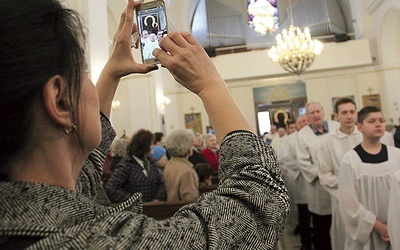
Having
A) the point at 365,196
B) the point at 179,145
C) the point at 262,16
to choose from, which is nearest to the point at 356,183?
the point at 365,196

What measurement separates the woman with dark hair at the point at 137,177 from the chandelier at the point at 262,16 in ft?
42.3

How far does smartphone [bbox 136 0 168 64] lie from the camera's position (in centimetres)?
109

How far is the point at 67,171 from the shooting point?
0.68 metres

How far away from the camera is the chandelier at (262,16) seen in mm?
15508

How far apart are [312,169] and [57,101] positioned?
4381mm

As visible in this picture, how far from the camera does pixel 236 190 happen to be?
737 mm

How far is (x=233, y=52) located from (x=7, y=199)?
16.0 metres

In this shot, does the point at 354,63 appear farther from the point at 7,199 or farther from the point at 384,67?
the point at 7,199

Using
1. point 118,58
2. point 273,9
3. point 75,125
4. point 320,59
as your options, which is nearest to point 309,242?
point 118,58

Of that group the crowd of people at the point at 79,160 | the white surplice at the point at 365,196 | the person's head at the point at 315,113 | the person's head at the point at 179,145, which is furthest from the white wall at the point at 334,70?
the crowd of people at the point at 79,160

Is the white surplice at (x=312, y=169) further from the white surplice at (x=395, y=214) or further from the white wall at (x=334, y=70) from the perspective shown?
the white wall at (x=334, y=70)

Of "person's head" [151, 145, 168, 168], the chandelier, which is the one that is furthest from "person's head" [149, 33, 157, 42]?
the chandelier

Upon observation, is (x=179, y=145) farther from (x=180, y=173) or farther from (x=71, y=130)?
(x=71, y=130)

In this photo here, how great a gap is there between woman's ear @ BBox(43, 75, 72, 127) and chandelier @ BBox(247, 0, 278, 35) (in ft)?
50.8
